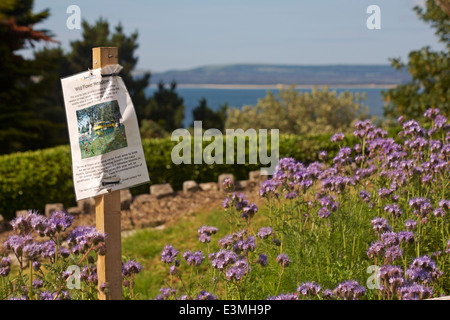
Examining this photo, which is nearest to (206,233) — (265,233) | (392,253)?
(265,233)

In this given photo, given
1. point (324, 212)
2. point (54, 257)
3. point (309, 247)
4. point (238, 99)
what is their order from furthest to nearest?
1. point (238, 99)
2. point (309, 247)
3. point (324, 212)
4. point (54, 257)

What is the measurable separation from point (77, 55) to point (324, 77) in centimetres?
13099

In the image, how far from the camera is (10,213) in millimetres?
9680

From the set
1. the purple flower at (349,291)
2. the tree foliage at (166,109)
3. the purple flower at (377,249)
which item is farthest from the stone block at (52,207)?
the tree foliage at (166,109)

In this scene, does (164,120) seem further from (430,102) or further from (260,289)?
(260,289)

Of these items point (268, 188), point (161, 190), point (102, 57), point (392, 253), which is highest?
point (102, 57)

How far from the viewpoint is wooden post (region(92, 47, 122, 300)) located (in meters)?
3.37

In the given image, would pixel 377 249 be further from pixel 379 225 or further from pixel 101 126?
pixel 101 126

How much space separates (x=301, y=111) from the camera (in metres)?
16.5

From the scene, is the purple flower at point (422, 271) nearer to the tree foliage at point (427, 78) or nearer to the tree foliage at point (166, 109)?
the tree foliage at point (427, 78)

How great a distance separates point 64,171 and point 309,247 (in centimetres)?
639

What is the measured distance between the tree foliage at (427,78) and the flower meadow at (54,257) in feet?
35.6
